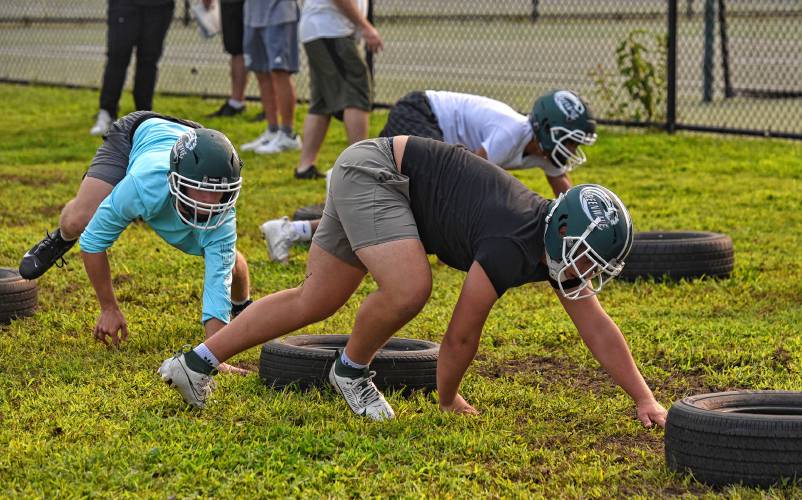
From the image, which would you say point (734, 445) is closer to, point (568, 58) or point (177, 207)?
point (177, 207)

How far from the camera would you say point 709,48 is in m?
13.4

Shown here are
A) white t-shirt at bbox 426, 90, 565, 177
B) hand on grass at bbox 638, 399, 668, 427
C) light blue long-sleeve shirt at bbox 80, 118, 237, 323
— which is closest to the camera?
hand on grass at bbox 638, 399, 668, 427

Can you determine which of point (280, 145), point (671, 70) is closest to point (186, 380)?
point (280, 145)

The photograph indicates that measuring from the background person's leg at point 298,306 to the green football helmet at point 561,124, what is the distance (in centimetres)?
200

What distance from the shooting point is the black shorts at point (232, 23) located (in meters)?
12.4

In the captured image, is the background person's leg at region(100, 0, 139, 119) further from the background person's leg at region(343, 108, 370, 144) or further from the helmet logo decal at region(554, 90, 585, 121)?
the helmet logo decal at region(554, 90, 585, 121)

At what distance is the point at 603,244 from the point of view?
423cm

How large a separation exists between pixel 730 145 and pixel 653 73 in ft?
3.37

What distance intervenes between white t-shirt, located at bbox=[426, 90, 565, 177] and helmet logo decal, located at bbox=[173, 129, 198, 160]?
203 centimetres

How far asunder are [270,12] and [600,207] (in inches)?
298

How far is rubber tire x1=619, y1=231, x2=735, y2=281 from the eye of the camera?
7.08 m

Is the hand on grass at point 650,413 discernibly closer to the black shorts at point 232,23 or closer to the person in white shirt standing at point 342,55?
the person in white shirt standing at point 342,55

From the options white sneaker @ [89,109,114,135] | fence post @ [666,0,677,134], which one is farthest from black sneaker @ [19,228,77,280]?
fence post @ [666,0,677,134]

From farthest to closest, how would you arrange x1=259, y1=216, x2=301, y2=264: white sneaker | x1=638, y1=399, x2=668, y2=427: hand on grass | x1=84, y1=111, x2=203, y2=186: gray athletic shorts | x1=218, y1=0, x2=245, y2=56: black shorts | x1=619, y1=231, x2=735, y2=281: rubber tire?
x1=218, y1=0, x2=245, y2=56: black shorts, x1=259, y1=216, x2=301, y2=264: white sneaker, x1=619, y1=231, x2=735, y2=281: rubber tire, x1=84, y1=111, x2=203, y2=186: gray athletic shorts, x1=638, y1=399, x2=668, y2=427: hand on grass
